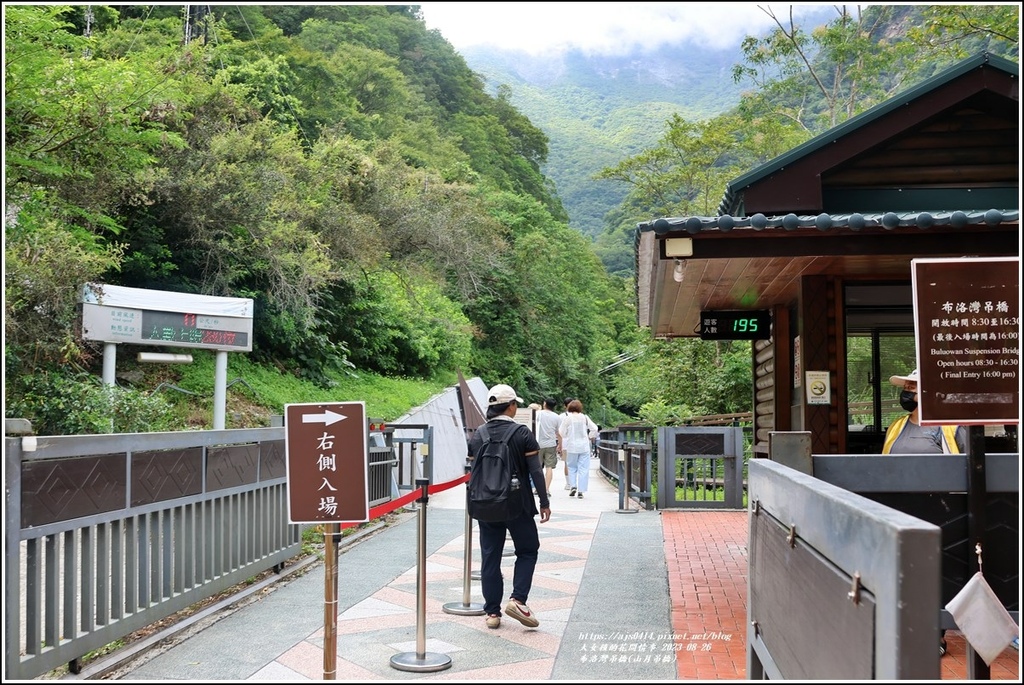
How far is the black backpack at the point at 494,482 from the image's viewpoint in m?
6.50

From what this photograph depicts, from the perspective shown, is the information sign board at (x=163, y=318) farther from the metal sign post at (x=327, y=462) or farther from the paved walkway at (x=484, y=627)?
the metal sign post at (x=327, y=462)

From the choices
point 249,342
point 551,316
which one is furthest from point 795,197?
point 551,316

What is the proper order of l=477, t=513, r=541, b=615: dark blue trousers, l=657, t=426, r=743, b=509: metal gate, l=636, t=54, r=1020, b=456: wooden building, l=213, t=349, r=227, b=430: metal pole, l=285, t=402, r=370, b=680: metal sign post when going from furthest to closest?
l=213, t=349, r=227, b=430: metal pole
l=657, t=426, r=743, b=509: metal gate
l=636, t=54, r=1020, b=456: wooden building
l=477, t=513, r=541, b=615: dark blue trousers
l=285, t=402, r=370, b=680: metal sign post

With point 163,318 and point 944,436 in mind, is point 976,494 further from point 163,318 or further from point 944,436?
point 163,318

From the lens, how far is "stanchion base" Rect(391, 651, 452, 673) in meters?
5.50

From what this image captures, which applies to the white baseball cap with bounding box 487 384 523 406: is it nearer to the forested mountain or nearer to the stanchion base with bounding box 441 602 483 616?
the stanchion base with bounding box 441 602 483 616

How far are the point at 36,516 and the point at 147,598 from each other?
4.38 feet

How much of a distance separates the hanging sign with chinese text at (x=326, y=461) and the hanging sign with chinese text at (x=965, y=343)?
108 inches

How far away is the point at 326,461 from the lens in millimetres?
4789

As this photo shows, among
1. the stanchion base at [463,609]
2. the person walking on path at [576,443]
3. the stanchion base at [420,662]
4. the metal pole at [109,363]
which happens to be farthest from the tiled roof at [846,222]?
the metal pole at [109,363]

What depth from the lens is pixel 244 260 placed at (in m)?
23.4

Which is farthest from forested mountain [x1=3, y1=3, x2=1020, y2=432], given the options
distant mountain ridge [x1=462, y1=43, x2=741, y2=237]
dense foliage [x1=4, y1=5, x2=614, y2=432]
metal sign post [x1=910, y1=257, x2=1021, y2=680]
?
distant mountain ridge [x1=462, y1=43, x2=741, y2=237]

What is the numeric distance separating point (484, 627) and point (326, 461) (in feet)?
8.26

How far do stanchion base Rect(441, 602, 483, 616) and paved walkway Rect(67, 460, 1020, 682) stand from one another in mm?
11
